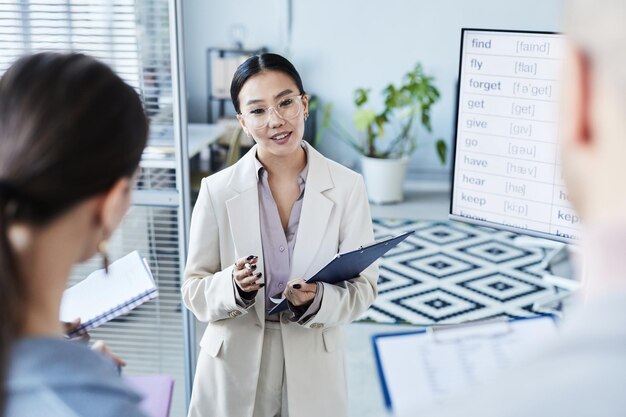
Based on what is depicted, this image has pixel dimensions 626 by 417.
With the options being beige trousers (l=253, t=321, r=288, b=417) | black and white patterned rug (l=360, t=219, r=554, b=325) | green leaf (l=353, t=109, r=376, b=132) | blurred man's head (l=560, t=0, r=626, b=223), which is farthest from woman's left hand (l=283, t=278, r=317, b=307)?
green leaf (l=353, t=109, r=376, b=132)

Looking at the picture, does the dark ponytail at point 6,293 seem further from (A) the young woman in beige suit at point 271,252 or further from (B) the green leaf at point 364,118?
(B) the green leaf at point 364,118

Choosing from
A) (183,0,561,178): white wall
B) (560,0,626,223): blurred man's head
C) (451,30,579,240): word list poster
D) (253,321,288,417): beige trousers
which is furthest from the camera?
(183,0,561,178): white wall

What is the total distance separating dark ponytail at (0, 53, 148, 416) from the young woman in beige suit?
3.40 ft

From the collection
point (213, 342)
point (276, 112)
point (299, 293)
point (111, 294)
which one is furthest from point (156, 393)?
point (276, 112)

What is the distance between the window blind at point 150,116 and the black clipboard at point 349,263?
643mm

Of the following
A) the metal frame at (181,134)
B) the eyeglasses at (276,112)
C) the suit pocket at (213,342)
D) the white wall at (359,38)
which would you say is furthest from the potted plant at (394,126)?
the suit pocket at (213,342)

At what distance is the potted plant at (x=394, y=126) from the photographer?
641 centimetres

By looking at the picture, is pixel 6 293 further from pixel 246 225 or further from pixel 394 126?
pixel 394 126

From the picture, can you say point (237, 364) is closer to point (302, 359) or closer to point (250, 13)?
point (302, 359)

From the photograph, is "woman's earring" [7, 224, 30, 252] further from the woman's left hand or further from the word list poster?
the word list poster

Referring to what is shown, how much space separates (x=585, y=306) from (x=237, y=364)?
1.53m

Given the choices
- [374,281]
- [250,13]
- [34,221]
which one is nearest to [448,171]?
[250,13]

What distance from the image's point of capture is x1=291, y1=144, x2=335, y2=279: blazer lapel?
193 cm

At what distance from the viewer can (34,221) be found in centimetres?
83
